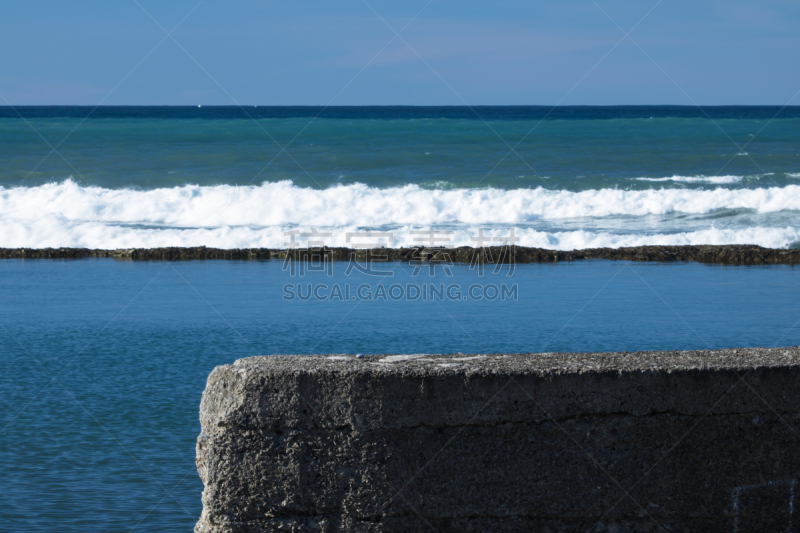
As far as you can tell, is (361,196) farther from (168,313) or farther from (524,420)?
(524,420)

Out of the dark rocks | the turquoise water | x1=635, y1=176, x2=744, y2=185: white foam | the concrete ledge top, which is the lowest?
the turquoise water

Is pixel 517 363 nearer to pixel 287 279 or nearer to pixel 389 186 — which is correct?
pixel 287 279

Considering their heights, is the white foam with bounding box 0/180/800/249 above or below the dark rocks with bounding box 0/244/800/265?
above

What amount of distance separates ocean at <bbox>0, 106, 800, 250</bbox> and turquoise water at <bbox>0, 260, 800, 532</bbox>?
427 centimetres

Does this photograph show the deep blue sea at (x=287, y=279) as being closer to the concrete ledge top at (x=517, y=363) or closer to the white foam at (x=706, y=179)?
the white foam at (x=706, y=179)

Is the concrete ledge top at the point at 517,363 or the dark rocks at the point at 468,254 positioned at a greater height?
the dark rocks at the point at 468,254

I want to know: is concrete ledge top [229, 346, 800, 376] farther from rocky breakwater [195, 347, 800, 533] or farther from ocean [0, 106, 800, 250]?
ocean [0, 106, 800, 250]

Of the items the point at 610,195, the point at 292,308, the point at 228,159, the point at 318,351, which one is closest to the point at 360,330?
the point at 318,351

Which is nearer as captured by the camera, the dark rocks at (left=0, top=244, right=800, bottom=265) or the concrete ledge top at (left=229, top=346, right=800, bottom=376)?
the concrete ledge top at (left=229, top=346, right=800, bottom=376)

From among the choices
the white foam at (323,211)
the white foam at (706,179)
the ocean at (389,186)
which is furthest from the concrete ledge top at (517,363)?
the white foam at (706,179)

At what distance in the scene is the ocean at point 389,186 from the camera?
608 inches

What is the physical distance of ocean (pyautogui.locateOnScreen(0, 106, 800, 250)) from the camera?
15.5 metres

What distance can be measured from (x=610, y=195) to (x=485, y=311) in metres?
13.5

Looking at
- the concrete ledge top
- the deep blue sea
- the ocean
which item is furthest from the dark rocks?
the concrete ledge top
